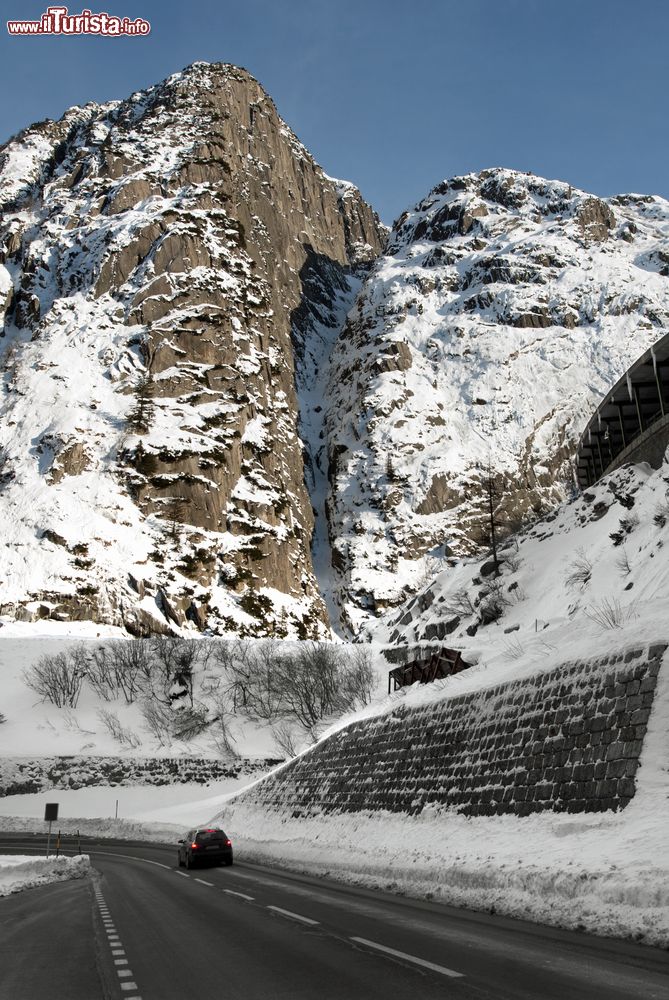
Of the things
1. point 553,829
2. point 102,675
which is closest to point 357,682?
point 102,675

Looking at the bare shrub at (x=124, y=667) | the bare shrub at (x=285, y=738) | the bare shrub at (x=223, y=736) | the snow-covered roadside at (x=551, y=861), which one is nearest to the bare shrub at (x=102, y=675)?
the bare shrub at (x=124, y=667)

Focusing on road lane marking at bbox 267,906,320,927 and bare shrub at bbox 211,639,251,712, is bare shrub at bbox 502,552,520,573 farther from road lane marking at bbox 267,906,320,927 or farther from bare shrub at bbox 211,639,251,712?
road lane marking at bbox 267,906,320,927

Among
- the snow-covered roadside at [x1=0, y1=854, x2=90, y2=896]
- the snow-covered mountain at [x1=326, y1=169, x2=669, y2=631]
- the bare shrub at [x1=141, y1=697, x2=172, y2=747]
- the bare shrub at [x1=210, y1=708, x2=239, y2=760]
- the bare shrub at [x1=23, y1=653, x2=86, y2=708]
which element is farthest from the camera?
the snow-covered mountain at [x1=326, y1=169, x2=669, y2=631]

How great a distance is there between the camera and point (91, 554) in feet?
303

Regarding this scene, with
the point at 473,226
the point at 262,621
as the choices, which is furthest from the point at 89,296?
the point at 473,226

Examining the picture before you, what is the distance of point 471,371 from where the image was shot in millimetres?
142125

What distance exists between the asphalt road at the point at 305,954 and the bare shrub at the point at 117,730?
48.0 meters

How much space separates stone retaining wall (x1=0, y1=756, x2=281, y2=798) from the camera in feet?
184

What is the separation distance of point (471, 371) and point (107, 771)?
102 m

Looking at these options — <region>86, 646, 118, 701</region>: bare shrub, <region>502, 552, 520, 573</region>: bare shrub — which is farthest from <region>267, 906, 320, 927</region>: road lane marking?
<region>86, 646, 118, 701</region>: bare shrub

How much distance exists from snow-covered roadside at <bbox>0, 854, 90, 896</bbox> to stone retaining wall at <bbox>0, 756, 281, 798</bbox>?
30.7 meters

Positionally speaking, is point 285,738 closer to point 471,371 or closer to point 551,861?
point 551,861

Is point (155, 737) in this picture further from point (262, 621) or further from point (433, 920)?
point (433, 920)

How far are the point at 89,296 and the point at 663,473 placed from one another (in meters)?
98.9
